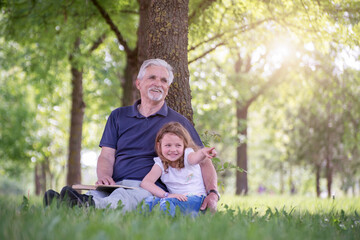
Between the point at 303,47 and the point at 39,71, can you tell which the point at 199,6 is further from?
the point at 39,71

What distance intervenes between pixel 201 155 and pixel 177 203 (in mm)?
541

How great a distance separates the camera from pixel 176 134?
428 cm

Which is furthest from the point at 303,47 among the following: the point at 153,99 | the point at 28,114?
the point at 28,114

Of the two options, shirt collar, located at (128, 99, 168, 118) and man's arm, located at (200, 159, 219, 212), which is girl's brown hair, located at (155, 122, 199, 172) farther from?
shirt collar, located at (128, 99, 168, 118)

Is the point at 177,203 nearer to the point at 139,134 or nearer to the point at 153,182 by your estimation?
the point at 153,182

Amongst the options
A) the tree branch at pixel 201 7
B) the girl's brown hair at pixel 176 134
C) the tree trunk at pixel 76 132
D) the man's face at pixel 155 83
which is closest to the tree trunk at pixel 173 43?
the man's face at pixel 155 83

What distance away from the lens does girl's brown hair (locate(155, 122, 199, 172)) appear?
4.29 m

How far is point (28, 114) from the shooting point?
2227 centimetres

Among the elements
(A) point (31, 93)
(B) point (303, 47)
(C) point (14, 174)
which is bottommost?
(C) point (14, 174)

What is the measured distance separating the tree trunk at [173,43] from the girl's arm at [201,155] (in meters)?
1.41

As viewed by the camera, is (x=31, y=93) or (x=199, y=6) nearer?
(x=199, y=6)

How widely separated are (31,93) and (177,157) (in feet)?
74.9

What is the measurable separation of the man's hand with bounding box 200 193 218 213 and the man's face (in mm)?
1332

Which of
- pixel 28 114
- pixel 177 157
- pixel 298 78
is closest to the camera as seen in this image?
pixel 177 157
